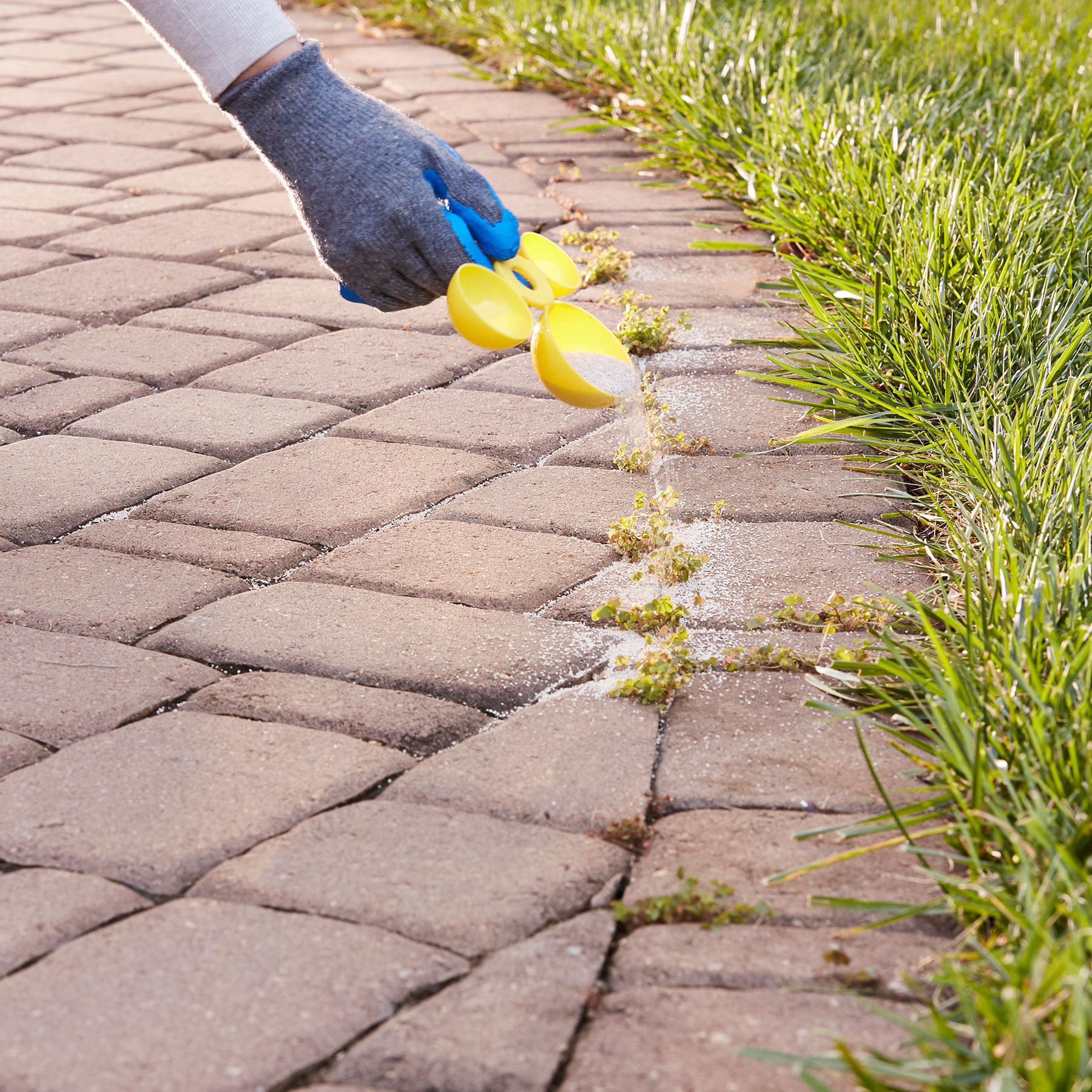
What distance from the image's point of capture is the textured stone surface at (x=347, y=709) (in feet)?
4.94

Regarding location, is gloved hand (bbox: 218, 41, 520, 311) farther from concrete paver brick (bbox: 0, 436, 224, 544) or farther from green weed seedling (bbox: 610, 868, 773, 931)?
green weed seedling (bbox: 610, 868, 773, 931)

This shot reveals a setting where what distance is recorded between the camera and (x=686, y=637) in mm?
1658

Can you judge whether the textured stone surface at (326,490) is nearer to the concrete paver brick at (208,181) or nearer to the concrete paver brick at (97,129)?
the concrete paver brick at (208,181)

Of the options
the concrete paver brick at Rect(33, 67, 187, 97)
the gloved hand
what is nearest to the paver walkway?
the gloved hand

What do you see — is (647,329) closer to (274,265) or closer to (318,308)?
(318,308)

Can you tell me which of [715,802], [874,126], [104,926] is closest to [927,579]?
[715,802]

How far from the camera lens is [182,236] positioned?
3.29 m

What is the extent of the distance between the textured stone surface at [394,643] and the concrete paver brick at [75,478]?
0.40m

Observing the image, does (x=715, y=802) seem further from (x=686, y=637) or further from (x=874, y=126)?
(x=874, y=126)

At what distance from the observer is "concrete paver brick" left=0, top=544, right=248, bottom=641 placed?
1.74 m

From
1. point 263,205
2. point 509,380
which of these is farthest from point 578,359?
point 263,205

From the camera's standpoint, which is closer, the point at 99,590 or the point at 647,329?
the point at 99,590

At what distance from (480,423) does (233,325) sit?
0.74 m

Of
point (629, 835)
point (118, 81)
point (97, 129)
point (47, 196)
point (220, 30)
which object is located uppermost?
point (220, 30)
